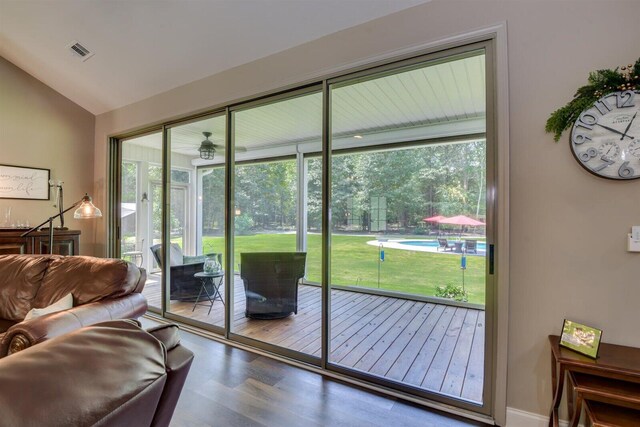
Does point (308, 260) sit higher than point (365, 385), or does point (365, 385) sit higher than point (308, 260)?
point (308, 260)

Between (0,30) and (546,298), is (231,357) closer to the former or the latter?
(546,298)

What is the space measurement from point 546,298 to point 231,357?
8.19 feet

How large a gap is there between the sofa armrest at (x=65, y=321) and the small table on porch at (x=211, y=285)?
1368 millimetres

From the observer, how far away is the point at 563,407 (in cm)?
173

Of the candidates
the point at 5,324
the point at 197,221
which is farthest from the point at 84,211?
the point at 5,324

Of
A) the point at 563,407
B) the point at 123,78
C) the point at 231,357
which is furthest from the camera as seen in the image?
the point at 123,78

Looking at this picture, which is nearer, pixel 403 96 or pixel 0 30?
pixel 403 96

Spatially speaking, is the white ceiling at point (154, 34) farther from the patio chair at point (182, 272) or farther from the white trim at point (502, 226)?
the patio chair at point (182, 272)

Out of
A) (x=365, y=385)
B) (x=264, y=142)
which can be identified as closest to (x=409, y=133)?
(x=264, y=142)

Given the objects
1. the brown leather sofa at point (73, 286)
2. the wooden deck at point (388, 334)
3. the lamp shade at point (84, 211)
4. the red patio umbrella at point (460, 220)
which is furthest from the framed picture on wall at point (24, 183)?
the red patio umbrella at point (460, 220)

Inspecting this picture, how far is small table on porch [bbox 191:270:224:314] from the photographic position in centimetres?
368

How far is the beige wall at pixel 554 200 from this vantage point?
1.64m

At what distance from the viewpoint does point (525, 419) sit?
1.81m

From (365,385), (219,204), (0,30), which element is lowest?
(365,385)
